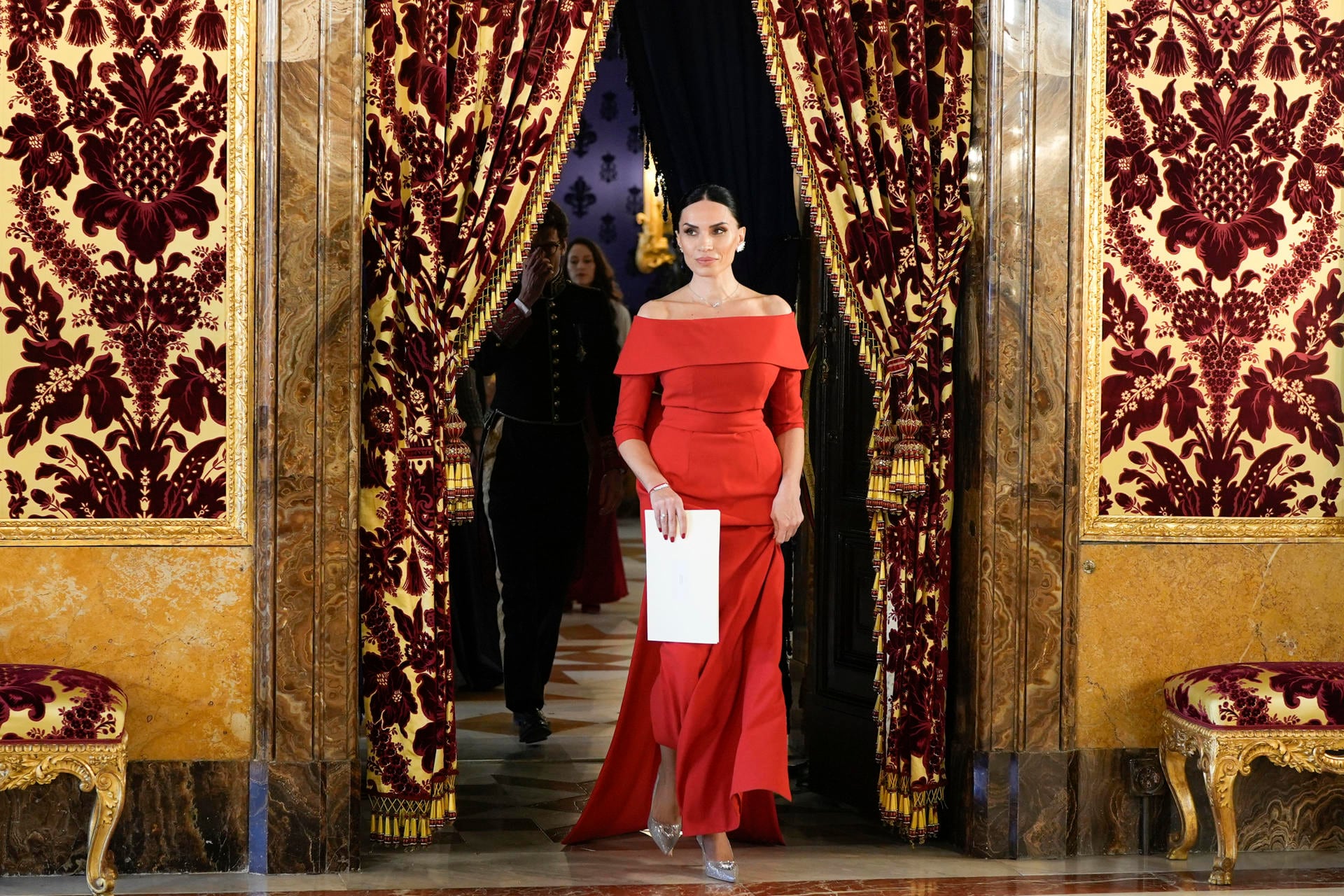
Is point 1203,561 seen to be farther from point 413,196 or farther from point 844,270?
point 413,196

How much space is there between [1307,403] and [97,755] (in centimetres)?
325

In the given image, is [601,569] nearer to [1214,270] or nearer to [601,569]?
[601,569]

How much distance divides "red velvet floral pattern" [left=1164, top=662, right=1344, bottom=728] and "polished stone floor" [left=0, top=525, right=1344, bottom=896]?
0.42 m

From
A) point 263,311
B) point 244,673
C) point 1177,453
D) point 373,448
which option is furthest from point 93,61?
point 1177,453

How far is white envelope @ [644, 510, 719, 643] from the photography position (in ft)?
11.7

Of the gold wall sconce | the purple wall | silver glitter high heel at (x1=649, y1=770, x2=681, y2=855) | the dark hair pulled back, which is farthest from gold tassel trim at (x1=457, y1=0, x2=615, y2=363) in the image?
the gold wall sconce

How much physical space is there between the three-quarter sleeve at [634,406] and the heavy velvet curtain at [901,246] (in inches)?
23.1

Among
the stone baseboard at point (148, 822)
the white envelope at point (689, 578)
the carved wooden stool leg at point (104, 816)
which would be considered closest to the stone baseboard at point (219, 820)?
the stone baseboard at point (148, 822)

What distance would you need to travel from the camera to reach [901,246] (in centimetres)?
385

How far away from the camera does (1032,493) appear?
12.5 ft

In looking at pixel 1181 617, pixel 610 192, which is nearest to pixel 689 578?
pixel 1181 617

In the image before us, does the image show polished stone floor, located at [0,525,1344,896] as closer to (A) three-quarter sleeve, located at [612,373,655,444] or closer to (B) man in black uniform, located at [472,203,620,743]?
(B) man in black uniform, located at [472,203,620,743]

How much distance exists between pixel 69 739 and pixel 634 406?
1.53 m

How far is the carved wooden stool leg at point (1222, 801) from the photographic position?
358 cm
